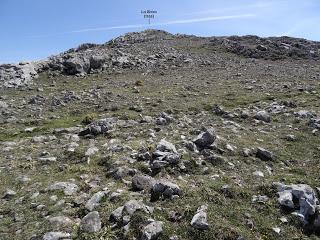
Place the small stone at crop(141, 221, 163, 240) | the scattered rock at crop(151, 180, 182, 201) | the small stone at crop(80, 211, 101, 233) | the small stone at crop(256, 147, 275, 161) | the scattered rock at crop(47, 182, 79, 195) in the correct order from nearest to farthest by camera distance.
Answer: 1. the small stone at crop(141, 221, 163, 240)
2. the small stone at crop(80, 211, 101, 233)
3. the scattered rock at crop(151, 180, 182, 201)
4. the scattered rock at crop(47, 182, 79, 195)
5. the small stone at crop(256, 147, 275, 161)

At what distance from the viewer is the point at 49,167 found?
1585 centimetres

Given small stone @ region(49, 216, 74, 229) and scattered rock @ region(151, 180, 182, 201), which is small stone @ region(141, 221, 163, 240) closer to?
scattered rock @ region(151, 180, 182, 201)

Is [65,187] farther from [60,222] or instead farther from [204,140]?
[204,140]

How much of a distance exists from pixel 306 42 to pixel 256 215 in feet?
197

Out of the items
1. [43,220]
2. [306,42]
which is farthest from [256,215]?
[306,42]

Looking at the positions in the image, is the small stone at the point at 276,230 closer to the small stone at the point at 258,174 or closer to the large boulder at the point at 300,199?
the large boulder at the point at 300,199

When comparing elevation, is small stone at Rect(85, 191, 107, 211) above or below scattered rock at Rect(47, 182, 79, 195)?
above

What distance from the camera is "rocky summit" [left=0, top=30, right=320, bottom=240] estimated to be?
1127 cm

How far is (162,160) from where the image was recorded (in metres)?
14.7

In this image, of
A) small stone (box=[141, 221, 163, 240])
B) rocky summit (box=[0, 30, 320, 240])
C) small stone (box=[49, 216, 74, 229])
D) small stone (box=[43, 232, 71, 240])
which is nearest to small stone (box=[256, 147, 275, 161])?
rocky summit (box=[0, 30, 320, 240])

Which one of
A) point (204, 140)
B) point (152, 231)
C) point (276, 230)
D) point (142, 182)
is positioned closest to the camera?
point (152, 231)

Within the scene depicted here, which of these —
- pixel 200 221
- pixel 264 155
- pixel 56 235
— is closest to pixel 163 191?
pixel 200 221

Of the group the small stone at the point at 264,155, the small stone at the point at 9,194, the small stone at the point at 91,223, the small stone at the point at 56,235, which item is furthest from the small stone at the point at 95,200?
the small stone at the point at 264,155

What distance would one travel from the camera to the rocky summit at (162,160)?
11.3 meters
